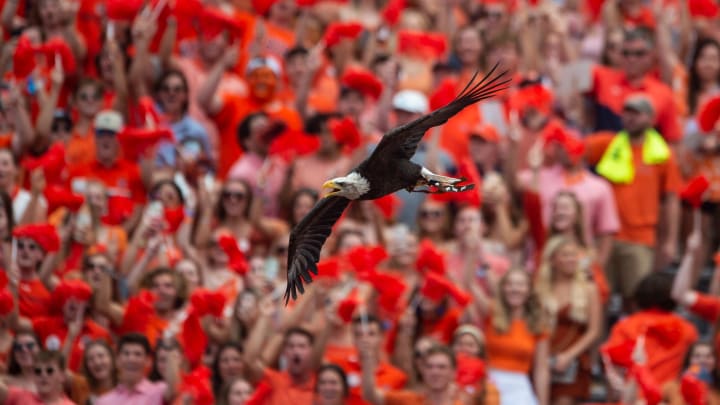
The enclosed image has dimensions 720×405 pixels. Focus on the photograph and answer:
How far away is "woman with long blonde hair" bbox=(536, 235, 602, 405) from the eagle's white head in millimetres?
2954

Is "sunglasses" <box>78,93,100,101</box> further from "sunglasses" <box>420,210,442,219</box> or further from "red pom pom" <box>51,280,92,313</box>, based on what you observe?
"sunglasses" <box>420,210,442,219</box>

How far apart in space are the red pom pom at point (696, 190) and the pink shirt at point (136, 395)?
→ 3625 mm

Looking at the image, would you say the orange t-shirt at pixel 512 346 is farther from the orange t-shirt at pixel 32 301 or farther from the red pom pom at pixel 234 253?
the orange t-shirt at pixel 32 301

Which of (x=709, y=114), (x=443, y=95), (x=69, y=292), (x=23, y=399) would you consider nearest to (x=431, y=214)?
(x=443, y=95)

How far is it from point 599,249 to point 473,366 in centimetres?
204

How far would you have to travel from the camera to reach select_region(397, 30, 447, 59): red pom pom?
12.3 m

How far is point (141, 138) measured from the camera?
10508 millimetres

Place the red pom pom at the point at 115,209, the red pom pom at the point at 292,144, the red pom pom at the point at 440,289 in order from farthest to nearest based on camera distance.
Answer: the red pom pom at the point at 292,144 → the red pom pom at the point at 115,209 → the red pom pom at the point at 440,289

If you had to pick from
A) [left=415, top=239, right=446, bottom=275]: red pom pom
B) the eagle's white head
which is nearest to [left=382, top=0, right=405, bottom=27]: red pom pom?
[left=415, top=239, right=446, bottom=275]: red pom pom

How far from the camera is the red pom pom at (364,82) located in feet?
37.0

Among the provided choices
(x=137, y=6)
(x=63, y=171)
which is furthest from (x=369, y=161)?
(x=137, y=6)

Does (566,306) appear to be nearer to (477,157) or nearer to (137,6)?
(477,157)

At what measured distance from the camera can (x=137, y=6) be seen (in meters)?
11.2

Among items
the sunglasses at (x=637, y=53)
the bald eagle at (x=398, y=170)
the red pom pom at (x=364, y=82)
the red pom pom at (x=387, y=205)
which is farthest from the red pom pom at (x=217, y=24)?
the bald eagle at (x=398, y=170)
